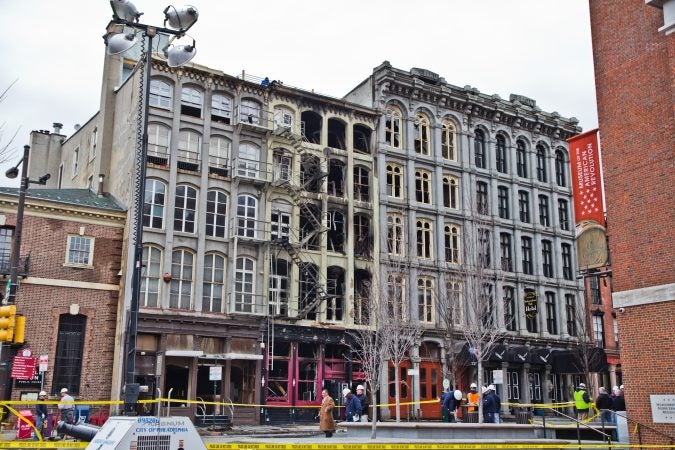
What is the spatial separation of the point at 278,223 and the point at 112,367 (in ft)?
36.6

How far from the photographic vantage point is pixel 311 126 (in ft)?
139

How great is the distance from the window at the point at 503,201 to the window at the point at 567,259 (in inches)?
209

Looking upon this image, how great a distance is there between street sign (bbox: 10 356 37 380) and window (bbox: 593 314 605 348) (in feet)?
116

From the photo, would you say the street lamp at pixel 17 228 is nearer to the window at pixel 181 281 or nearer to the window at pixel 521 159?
the window at pixel 181 281

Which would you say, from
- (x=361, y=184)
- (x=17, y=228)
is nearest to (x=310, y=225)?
(x=361, y=184)

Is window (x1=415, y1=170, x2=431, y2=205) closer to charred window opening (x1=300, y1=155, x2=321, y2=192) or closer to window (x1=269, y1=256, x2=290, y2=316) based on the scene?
charred window opening (x1=300, y1=155, x2=321, y2=192)

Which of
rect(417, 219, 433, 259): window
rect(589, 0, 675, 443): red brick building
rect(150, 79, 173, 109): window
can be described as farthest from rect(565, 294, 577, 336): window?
rect(589, 0, 675, 443): red brick building

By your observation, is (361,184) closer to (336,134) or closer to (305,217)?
(336,134)

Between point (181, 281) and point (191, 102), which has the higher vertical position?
point (191, 102)

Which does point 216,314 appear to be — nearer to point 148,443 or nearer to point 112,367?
point 112,367

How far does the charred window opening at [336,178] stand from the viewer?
4155 cm

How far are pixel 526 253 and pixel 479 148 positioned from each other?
7.51m

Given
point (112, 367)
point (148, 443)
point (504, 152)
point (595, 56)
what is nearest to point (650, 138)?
point (595, 56)

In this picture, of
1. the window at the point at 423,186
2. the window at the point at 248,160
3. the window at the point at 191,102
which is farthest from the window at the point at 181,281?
the window at the point at 423,186
